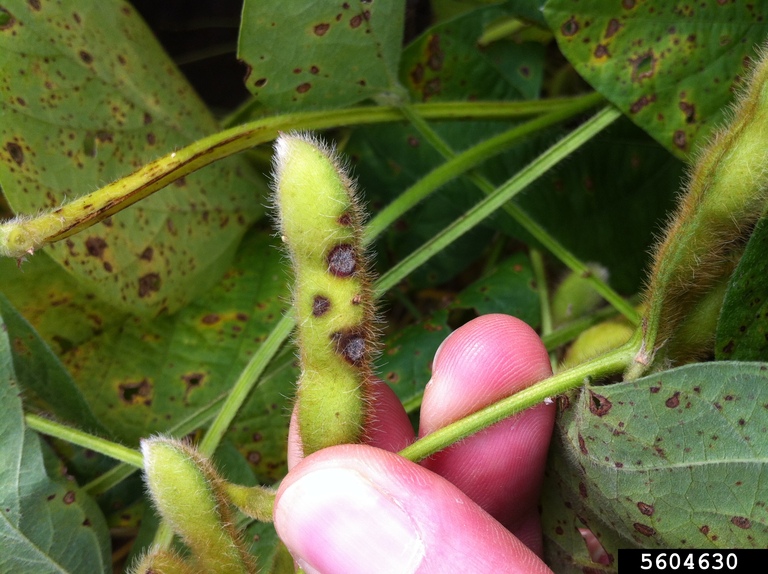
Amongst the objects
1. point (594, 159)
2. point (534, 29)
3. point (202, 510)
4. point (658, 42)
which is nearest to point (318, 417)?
point (202, 510)

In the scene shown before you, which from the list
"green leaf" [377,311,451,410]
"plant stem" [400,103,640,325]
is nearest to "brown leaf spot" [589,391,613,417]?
"plant stem" [400,103,640,325]

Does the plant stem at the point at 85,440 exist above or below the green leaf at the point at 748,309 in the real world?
above

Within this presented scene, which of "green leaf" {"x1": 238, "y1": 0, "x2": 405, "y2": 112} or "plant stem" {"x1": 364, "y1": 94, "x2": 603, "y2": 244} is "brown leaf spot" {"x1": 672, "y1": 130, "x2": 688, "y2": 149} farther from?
"green leaf" {"x1": 238, "y1": 0, "x2": 405, "y2": 112}

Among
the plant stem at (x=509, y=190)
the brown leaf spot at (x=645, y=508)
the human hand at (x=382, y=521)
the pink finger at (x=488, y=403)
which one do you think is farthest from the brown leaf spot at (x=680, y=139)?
the human hand at (x=382, y=521)

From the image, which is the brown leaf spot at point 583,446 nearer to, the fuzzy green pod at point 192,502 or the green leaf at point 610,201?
the fuzzy green pod at point 192,502

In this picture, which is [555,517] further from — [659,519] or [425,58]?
[425,58]

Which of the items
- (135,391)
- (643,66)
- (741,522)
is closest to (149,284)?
(135,391)
